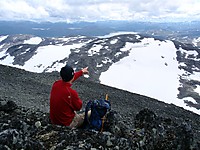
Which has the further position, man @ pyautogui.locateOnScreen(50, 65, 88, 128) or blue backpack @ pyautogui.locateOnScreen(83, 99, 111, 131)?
blue backpack @ pyautogui.locateOnScreen(83, 99, 111, 131)

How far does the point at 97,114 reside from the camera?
9.33m

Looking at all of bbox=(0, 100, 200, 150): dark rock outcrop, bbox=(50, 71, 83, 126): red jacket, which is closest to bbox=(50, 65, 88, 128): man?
bbox=(50, 71, 83, 126): red jacket

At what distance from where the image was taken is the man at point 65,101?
889cm

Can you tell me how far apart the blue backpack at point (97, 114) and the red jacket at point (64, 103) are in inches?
18.2

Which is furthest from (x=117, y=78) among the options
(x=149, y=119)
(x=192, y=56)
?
(x=149, y=119)

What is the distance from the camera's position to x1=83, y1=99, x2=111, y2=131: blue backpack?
→ 923cm

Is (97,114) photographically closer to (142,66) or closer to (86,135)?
(86,135)

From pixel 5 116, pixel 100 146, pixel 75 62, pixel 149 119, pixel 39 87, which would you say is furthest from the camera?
pixel 75 62

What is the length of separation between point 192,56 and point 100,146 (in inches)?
6304

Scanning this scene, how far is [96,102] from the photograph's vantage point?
9.23 m

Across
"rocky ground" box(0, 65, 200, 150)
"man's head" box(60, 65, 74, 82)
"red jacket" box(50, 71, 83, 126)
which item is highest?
"man's head" box(60, 65, 74, 82)

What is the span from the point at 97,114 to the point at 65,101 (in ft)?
3.86

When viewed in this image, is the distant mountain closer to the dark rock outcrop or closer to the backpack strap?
the dark rock outcrop

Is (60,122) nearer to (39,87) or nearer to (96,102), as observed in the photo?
(96,102)
